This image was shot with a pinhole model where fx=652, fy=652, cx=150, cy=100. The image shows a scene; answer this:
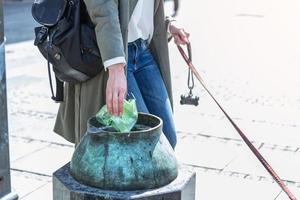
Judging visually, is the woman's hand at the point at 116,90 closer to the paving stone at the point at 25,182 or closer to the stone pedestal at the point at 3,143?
the stone pedestal at the point at 3,143

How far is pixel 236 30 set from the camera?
13375 millimetres

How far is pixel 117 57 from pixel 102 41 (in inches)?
3.9

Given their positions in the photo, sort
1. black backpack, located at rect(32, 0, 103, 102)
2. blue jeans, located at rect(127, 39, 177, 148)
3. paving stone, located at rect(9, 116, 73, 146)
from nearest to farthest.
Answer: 1. black backpack, located at rect(32, 0, 103, 102)
2. blue jeans, located at rect(127, 39, 177, 148)
3. paving stone, located at rect(9, 116, 73, 146)

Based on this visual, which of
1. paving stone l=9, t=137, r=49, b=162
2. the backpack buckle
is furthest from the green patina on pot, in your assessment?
paving stone l=9, t=137, r=49, b=162

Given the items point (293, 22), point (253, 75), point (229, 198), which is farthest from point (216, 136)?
point (293, 22)

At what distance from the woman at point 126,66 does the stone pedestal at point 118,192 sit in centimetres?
34

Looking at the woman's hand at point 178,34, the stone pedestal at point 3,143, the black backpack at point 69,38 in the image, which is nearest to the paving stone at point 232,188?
the stone pedestal at point 3,143

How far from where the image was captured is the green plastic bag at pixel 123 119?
257 cm

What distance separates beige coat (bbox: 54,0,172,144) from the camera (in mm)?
2744

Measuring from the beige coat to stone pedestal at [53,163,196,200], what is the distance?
58 centimetres

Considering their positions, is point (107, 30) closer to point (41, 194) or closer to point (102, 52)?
point (102, 52)

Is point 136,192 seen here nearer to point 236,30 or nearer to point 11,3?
point 236,30

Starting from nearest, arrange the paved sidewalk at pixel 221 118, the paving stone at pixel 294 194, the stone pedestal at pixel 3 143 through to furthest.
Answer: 1. the stone pedestal at pixel 3 143
2. the paving stone at pixel 294 194
3. the paved sidewalk at pixel 221 118

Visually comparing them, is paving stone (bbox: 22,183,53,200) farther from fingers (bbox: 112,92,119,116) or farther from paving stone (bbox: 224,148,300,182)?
fingers (bbox: 112,92,119,116)
